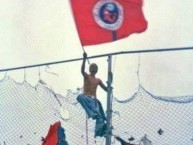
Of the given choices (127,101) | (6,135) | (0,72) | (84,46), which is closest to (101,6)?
(84,46)

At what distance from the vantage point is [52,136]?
250 inches

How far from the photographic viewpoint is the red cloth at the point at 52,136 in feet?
20.7

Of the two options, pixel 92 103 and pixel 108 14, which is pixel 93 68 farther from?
→ pixel 108 14

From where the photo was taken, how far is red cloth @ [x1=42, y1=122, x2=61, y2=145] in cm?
631

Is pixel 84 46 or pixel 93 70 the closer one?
pixel 84 46

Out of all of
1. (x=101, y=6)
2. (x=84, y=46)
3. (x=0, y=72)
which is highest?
(x=101, y=6)

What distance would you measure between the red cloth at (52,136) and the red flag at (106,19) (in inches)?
49.9

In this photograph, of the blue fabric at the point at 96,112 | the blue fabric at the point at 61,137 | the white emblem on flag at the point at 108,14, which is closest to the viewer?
the blue fabric at the point at 96,112

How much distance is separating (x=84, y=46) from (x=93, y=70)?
2.30 ft

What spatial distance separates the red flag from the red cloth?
127cm

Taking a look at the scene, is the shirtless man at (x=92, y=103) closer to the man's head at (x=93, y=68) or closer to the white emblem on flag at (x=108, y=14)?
the man's head at (x=93, y=68)

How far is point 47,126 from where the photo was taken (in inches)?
265

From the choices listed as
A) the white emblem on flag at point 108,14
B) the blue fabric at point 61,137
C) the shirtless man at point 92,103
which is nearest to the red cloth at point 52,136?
the blue fabric at point 61,137

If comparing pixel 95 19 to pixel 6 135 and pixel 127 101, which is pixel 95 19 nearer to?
pixel 127 101
